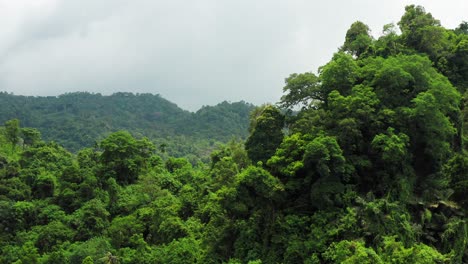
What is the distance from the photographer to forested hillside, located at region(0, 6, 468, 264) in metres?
21.6

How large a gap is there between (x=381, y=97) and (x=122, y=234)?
15.7m

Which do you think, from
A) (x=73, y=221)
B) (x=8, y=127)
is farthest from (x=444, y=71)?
(x=8, y=127)

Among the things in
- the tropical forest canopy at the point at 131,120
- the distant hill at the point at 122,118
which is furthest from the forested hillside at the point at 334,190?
the distant hill at the point at 122,118

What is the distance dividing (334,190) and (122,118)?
345ft

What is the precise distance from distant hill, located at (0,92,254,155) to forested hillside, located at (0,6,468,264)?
137ft

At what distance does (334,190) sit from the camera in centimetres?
2200

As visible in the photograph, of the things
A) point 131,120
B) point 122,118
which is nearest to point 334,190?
point 131,120

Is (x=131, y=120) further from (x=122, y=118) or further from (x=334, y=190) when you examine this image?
(x=334, y=190)

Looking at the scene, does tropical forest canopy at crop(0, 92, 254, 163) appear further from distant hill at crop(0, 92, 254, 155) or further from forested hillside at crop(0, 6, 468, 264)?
forested hillside at crop(0, 6, 468, 264)

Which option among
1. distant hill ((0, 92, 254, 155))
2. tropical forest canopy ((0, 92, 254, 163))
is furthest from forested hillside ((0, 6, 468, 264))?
distant hill ((0, 92, 254, 155))

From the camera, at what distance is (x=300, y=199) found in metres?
23.4

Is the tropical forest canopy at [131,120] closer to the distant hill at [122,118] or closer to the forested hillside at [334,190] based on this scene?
the distant hill at [122,118]

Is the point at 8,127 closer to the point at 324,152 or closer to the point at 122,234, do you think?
the point at 122,234

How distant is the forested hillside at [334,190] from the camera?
21594 mm
